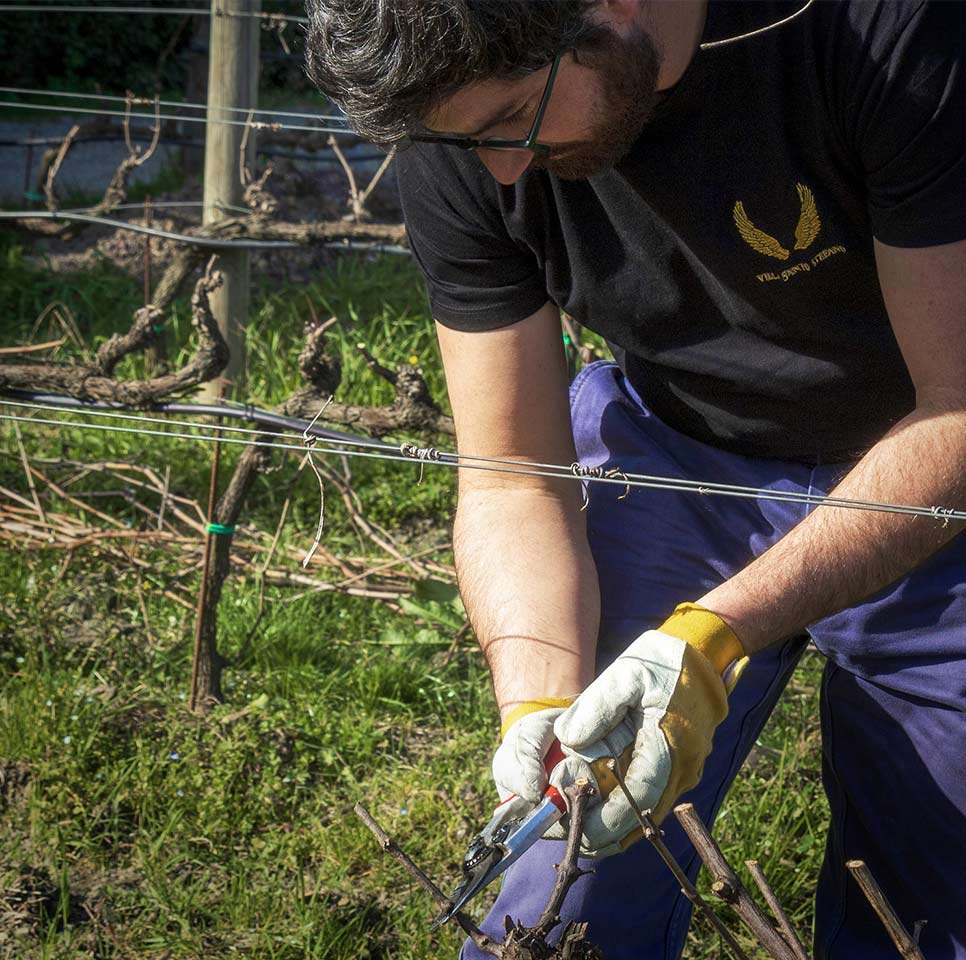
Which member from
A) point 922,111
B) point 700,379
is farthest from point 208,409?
point 922,111

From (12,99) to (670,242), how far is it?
965cm

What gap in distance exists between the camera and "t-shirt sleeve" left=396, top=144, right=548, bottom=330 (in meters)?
2.14

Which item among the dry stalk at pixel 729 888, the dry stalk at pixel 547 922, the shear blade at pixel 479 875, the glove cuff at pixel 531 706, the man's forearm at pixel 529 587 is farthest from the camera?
the man's forearm at pixel 529 587

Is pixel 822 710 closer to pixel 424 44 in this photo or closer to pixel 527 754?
pixel 527 754

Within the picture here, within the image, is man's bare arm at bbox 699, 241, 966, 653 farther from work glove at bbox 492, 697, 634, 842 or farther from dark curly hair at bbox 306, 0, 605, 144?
dark curly hair at bbox 306, 0, 605, 144

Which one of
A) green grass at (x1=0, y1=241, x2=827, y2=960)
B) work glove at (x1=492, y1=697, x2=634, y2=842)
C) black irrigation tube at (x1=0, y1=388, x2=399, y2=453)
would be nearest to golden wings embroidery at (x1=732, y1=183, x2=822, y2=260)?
work glove at (x1=492, y1=697, x2=634, y2=842)

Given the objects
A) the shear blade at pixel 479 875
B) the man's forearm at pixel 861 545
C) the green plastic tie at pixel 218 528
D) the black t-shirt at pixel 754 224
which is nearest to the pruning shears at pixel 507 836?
the shear blade at pixel 479 875

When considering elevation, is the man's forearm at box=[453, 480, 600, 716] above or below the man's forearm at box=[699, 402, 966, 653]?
below

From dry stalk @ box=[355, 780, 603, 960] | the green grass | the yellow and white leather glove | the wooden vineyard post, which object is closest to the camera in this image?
dry stalk @ box=[355, 780, 603, 960]

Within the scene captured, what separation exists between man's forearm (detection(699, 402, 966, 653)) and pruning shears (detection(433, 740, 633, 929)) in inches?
11.1

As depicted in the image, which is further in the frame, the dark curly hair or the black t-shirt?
the black t-shirt

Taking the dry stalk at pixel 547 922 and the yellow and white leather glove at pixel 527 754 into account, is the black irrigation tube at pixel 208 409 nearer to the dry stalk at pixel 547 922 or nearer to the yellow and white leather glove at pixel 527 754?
the yellow and white leather glove at pixel 527 754

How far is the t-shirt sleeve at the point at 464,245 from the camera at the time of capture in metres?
2.14

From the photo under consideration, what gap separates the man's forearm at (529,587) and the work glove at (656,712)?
34 centimetres
